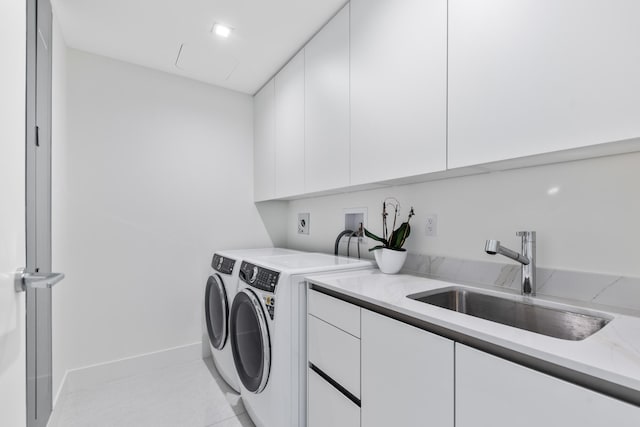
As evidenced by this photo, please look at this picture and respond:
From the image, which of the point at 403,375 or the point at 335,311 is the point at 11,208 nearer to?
the point at 335,311

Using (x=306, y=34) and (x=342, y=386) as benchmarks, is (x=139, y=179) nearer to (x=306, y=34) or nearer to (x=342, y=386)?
(x=306, y=34)

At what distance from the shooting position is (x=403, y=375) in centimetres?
98

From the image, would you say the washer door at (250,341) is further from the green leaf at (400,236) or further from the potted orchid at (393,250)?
the green leaf at (400,236)

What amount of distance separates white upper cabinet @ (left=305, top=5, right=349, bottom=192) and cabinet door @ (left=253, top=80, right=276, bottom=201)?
1.88 ft

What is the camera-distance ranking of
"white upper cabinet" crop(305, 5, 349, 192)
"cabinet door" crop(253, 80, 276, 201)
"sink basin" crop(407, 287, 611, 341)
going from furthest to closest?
"cabinet door" crop(253, 80, 276, 201) → "white upper cabinet" crop(305, 5, 349, 192) → "sink basin" crop(407, 287, 611, 341)

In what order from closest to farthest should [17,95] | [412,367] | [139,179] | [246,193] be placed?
[17,95], [412,367], [139,179], [246,193]

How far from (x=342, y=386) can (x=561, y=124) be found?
3.98ft

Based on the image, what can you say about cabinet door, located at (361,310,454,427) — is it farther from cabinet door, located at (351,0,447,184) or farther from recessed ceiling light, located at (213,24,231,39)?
recessed ceiling light, located at (213,24,231,39)

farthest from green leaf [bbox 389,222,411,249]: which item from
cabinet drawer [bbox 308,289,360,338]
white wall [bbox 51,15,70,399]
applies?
white wall [bbox 51,15,70,399]

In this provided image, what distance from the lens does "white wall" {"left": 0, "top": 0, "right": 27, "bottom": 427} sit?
710mm

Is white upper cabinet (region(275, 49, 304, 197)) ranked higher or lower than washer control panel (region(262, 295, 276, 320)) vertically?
higher

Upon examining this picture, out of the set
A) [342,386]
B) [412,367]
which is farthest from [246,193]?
[412,367]

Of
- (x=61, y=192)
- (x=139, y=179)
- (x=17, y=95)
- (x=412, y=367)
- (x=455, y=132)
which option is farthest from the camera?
(x=139, y=179)

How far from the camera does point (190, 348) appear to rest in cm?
256
